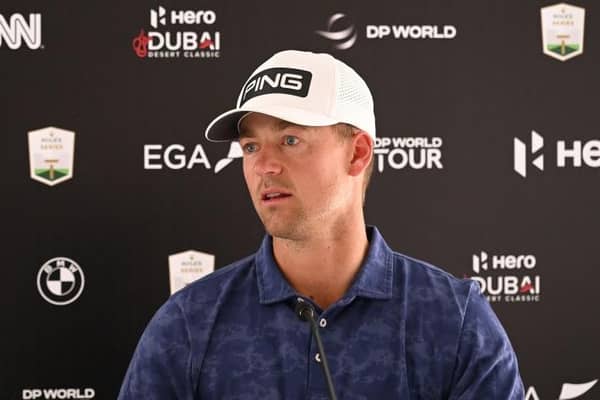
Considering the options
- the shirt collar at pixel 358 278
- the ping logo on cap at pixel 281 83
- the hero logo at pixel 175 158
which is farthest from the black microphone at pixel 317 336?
the hero logo at pixel 175 158

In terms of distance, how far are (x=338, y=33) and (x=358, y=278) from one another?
85 centimetres

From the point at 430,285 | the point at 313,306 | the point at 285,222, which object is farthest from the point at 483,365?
the point at 285,222

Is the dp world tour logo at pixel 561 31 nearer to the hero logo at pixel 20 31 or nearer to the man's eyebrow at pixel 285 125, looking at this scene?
the man's eyebrow at pixel 285 125

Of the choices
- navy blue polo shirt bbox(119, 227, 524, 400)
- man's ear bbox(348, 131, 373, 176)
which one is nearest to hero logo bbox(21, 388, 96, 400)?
navy blue polo shirt bbox(119, 227, 524, 400)

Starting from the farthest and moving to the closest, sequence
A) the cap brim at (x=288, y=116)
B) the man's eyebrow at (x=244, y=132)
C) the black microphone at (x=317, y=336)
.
→ 1. the man's eyebrow at (x=244, y=132)
2. the cap brim at (x=288, y=116)
3. the black microphone at (x=317, y=336)

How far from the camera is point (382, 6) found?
7.28ft

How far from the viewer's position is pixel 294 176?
5.07 feet

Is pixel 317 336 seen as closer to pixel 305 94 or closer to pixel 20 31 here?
pixel 305 94

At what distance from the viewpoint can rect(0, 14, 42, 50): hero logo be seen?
2162mm

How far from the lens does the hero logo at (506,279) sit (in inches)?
87.8

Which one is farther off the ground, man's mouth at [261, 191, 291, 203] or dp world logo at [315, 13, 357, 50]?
dp world logo at [315, 13, 357, 50]

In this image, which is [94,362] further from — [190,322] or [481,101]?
[481,101]

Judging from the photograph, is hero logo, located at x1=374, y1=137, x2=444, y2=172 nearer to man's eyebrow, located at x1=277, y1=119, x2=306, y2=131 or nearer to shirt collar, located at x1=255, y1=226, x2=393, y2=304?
shirt collar, located at x1=255, y1=226, x2=393, y2=304

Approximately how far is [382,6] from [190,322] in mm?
1076
